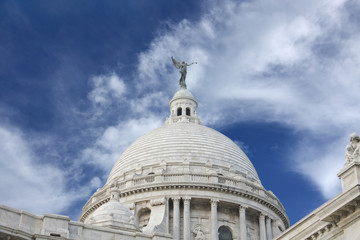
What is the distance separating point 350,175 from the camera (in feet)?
83.1

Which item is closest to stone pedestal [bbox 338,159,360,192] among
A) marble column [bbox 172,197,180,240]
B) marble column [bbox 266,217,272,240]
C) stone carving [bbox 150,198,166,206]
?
marble column [bbox 172,197,180,240]

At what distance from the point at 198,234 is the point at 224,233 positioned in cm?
325

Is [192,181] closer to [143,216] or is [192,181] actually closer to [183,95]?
[143,216]

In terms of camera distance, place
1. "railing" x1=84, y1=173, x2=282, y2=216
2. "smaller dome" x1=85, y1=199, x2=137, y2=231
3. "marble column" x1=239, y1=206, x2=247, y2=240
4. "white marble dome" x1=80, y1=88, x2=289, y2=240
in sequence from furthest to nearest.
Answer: "railing" x1=84, y1=173, x2=282, y2=216 < "white marble dome" x1=80, y1=88, x2=289, y2=240 < "marble column" x1=239, y1=206, x2=247, y2=240 < "smaller dome" x1=85, y1=199, x2=137, y2=231

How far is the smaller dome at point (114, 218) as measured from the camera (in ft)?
126

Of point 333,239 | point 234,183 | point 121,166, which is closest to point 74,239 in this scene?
point 333,239

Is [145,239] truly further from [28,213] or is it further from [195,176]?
[195,176]

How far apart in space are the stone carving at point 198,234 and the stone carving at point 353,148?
77.3 feet

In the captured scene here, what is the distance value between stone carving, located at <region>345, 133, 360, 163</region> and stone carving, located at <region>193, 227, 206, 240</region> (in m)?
23.6

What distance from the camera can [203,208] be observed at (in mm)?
52062

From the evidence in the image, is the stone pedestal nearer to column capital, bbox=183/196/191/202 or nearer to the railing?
column capital, bbox=183/196/191/202

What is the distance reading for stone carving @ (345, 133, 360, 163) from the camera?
85.9ft

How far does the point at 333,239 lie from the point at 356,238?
5.93 feet

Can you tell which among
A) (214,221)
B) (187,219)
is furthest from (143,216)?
(214,221)
